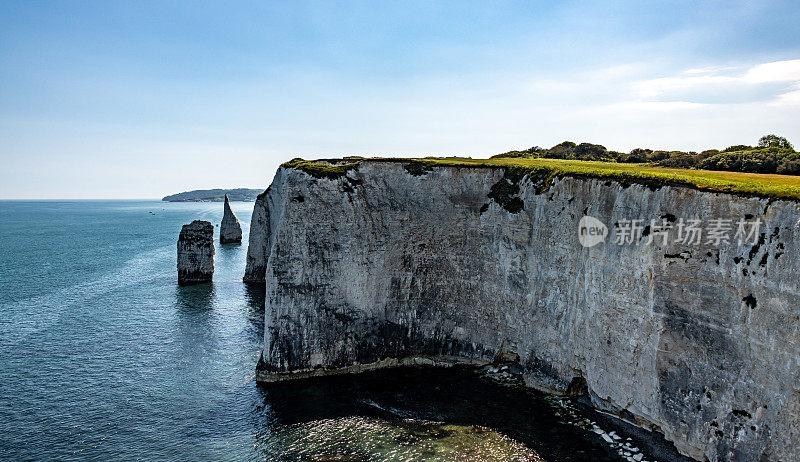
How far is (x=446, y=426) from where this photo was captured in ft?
82.7

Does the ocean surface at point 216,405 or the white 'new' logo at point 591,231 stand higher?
the white 'new' logo at point 591,231

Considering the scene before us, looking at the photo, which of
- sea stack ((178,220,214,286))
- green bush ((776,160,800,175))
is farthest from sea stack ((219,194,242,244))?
green bush ((776,160,800,175))

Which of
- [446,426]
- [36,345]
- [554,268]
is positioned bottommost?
[446,426]

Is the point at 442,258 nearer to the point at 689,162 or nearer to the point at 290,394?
the point at 290,394

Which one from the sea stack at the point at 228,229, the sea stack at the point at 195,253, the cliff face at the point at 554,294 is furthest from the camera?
the sea stack at the point at 228,229

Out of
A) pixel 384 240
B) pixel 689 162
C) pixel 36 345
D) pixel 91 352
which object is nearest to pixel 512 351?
pixel 384 240

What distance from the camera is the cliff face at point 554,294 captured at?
18.8m

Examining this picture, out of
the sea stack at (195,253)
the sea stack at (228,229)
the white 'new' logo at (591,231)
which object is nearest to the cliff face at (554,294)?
the white 'new' logo at (591,231)

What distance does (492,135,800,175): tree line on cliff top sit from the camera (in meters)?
Result: 27.1

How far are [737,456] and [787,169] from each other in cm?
1684

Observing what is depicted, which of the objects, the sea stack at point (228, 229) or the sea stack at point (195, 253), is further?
the sea stack at point (228, 229)

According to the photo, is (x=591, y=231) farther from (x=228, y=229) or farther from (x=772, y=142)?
(x=228, y=229)

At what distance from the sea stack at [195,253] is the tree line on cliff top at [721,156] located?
42261 millimetres

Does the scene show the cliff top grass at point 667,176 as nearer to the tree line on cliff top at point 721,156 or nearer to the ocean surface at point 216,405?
the tree line on cliff top at point 721,156
